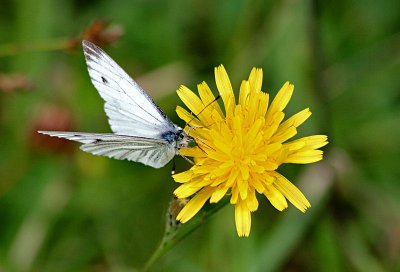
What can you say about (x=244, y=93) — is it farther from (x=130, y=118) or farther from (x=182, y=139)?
(x=130, y=118)

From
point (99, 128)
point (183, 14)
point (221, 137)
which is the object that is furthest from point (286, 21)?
point (221, 137)

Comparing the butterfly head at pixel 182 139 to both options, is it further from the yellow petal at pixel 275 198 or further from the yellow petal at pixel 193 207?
the yellow petal at pixel 275 198

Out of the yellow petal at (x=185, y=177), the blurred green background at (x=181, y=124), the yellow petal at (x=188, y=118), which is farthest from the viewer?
the blurred green background at (x=181, y=124)

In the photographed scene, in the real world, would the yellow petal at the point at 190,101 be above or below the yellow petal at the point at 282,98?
above

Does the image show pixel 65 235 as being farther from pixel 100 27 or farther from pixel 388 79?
pixel 388 79

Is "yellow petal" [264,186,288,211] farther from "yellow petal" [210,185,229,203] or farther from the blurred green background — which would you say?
the blurred green background

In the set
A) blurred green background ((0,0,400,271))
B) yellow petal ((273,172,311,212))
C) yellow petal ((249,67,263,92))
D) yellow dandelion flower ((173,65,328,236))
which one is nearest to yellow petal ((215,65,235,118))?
yellow dandelion flower ((173,65,328,236))

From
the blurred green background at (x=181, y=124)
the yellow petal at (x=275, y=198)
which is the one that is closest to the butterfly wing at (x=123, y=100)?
the yellow petal at (x=275, y=198)
